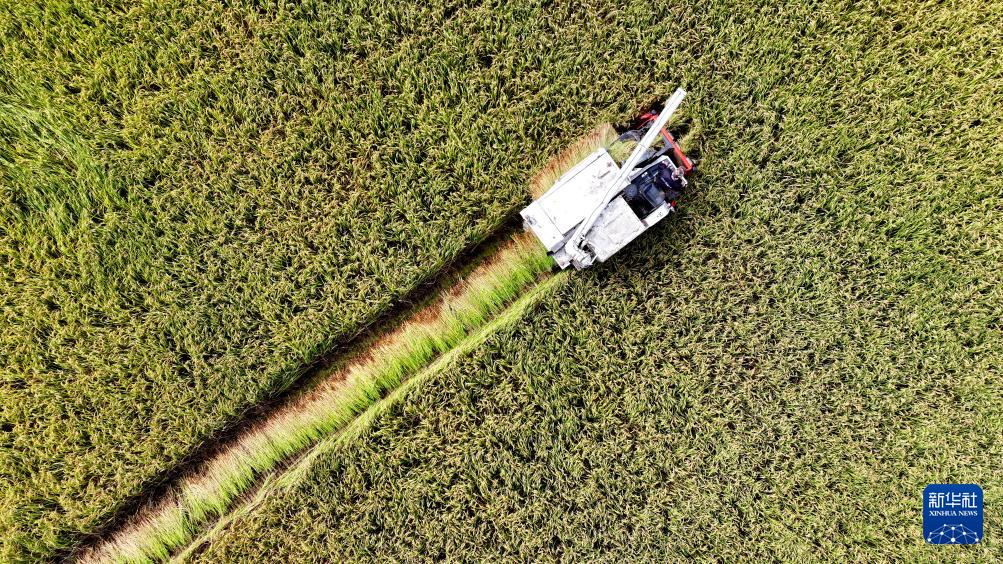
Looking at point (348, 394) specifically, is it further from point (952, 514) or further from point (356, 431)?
point (952, 514)

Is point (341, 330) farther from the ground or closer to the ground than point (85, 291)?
closer to the ground

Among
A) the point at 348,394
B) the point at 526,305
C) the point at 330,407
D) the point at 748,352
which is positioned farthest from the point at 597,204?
the point at 330,407

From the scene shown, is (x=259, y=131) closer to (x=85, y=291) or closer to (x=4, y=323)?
(x=85, y=291)

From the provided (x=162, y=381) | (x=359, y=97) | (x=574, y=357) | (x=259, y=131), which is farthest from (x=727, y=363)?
(x=162, y=381)

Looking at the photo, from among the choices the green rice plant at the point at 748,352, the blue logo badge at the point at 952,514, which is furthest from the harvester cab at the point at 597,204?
the blue logo badge at the point at 952,514

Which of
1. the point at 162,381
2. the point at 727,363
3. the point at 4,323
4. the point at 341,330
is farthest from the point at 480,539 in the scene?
the point at 4,323

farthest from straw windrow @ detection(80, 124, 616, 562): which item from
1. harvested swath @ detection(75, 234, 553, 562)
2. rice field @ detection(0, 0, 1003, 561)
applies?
rice field @ detection(0, 0, 1003, 561)

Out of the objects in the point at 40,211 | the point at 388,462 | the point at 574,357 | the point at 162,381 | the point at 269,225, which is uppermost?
the point at 40,211

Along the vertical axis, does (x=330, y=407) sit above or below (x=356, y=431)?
above
